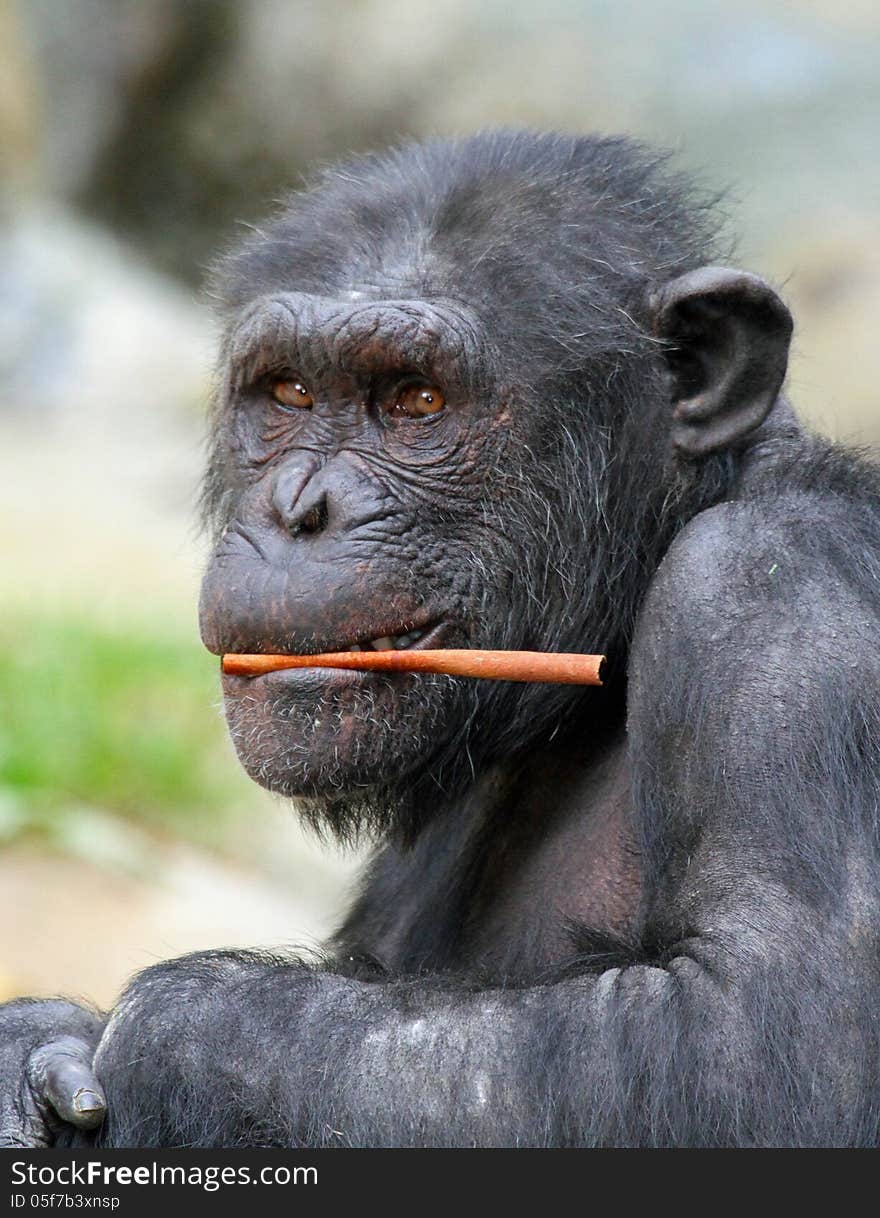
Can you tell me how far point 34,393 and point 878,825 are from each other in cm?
1732

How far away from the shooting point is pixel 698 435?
15.9 ft

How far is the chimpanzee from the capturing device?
12.5ft

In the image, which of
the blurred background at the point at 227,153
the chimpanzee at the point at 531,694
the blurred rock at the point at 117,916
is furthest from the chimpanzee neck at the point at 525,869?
the blurred background at the point at 227,153

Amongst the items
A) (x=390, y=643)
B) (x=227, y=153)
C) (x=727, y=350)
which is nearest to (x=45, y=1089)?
(x=390, y=643)

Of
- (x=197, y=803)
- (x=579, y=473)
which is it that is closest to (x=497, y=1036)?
(x=579, y=473)

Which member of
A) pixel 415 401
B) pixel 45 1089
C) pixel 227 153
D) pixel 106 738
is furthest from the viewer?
pixel 227 153

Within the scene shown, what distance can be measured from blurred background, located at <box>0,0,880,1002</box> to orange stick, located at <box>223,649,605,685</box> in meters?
8.84

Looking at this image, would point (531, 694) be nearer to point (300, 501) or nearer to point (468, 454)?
point (468, 454)

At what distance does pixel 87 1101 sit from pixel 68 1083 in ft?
0.27

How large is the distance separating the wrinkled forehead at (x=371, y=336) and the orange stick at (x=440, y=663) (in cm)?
80

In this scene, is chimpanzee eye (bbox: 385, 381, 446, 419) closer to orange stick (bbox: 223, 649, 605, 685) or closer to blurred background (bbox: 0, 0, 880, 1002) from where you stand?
orange stick (bbox: 223, 649, 605, 685)

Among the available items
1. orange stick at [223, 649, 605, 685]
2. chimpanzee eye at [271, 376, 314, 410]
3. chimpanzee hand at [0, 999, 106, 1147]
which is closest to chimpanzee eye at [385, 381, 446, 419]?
chimpanzee eye at [271, 376, 314, 410]

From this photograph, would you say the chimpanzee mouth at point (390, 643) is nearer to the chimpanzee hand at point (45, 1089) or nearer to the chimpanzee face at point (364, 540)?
the chimpanzee face at point (364, 540)

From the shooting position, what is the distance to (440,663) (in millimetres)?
4637
